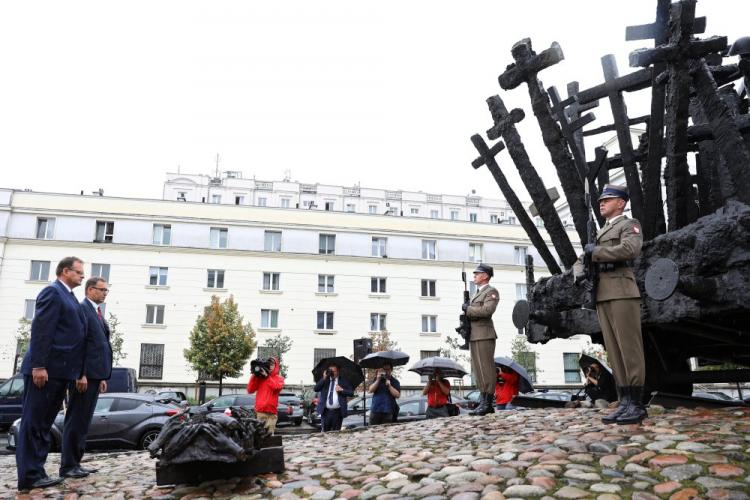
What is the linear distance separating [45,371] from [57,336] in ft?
1.36

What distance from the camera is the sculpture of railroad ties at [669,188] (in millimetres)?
5984

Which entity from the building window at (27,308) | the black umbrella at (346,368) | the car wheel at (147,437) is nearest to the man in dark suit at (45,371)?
the black umbrella at (346,368)

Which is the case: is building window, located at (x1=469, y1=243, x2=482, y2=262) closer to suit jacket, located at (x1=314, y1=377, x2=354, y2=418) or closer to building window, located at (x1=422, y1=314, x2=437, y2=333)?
building window, located at (x1=422, y1=314, x2=437, y2=333)

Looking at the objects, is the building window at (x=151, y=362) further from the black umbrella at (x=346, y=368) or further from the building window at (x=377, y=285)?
the black umbrella at (x=346, y=368)

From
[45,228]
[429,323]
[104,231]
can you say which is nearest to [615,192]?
[429,323]

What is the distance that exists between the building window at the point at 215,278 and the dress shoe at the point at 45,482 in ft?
106

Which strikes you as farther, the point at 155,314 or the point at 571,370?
the point at 571,370

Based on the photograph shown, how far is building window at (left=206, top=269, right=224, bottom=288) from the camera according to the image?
3728cm

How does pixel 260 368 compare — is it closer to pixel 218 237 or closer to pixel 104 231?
pixel 218 237

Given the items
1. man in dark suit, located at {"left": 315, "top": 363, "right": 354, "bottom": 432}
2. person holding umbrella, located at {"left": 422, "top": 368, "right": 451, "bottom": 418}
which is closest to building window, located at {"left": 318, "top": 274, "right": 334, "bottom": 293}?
man in dark suit, located at {"left": 315, "top": 363, "right": 354, "bottom": 432}

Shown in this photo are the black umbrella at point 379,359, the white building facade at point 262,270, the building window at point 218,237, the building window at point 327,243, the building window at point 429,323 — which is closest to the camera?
the black umbrella at point 379,359

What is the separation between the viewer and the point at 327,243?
131ft

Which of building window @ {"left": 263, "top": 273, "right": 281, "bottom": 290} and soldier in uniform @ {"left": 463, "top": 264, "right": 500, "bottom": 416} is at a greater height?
building window @ {"left": 263, "top": 273, "right": 281, "bottom": 290}

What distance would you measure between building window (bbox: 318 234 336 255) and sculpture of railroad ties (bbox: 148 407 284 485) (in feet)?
112
